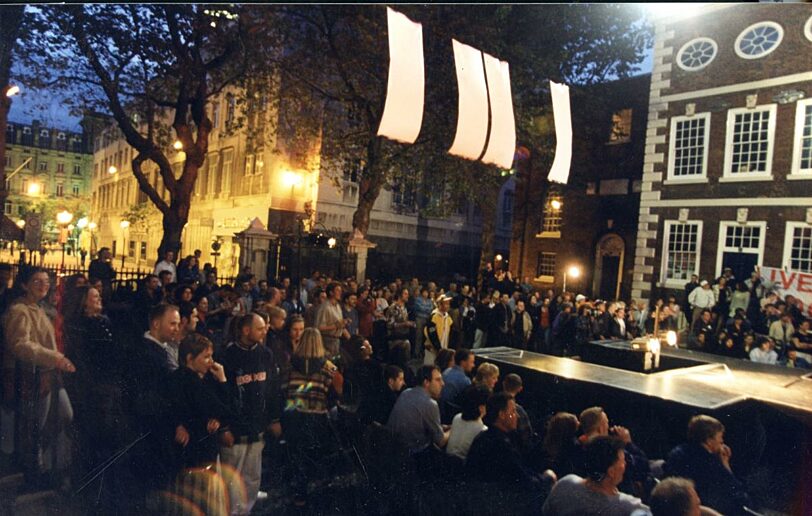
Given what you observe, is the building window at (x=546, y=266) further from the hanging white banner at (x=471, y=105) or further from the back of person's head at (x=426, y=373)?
the back of person's head at (x=426, y=373)

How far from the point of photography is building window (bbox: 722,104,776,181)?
601 inches

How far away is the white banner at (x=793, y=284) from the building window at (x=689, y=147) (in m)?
3.85

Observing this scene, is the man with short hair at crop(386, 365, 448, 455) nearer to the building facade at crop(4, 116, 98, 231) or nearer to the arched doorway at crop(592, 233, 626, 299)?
the building facade at crop(4, 116, 98, 231)

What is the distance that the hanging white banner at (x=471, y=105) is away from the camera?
7.18 m

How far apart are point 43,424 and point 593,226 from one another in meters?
21.7

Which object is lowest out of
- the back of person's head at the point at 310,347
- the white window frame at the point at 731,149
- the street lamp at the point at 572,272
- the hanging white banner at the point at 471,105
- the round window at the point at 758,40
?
the back of person's head at the point at 310,347

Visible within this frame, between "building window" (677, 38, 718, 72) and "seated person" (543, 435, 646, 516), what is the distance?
17.6 meters

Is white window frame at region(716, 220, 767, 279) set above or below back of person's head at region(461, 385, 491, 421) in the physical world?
above

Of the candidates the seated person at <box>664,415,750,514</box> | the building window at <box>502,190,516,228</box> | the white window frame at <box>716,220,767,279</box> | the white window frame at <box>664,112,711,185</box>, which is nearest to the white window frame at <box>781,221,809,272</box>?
the white window frame at <box>716,220,767,279</box>

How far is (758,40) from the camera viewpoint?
15414 millimetres

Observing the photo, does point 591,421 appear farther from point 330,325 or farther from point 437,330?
point 437,330

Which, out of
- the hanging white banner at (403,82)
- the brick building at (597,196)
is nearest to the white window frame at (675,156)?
the brick building at (597,196)

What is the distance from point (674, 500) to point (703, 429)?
148 cm

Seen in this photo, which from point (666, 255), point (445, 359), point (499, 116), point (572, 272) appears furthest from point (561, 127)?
point (572, 272)
